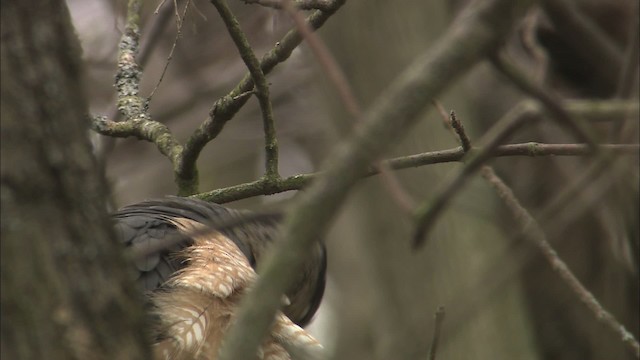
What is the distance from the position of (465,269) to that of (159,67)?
3164 millimetres

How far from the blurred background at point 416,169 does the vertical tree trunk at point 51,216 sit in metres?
1.20

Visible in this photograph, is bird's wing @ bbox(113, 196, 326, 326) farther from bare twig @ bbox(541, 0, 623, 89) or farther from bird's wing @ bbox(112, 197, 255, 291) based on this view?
bare twig @ bbox(541, 0, 623, 89)

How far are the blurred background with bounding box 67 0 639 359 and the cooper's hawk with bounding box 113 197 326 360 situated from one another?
265 millimetres

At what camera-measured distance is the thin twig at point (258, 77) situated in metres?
2.12

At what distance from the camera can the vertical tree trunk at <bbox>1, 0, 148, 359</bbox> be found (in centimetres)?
115

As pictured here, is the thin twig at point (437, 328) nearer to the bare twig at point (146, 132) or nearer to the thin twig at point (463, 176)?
the thin twig at point (463, 176)

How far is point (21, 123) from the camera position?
1158mm

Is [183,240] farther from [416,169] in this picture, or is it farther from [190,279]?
[416,169]

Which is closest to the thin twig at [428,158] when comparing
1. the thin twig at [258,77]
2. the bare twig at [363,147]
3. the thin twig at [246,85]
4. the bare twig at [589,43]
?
the thin twig at [258,77]

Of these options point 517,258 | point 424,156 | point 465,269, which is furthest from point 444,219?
point 517,258

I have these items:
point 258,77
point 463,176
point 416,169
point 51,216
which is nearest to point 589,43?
point 416,169

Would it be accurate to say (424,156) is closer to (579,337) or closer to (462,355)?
(462,355)

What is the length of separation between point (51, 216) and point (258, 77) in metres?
1.07

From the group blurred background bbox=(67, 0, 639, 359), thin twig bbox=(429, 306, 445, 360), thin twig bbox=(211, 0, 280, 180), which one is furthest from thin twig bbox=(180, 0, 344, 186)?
thin twig bbox=(429, 306, 445, 360)
